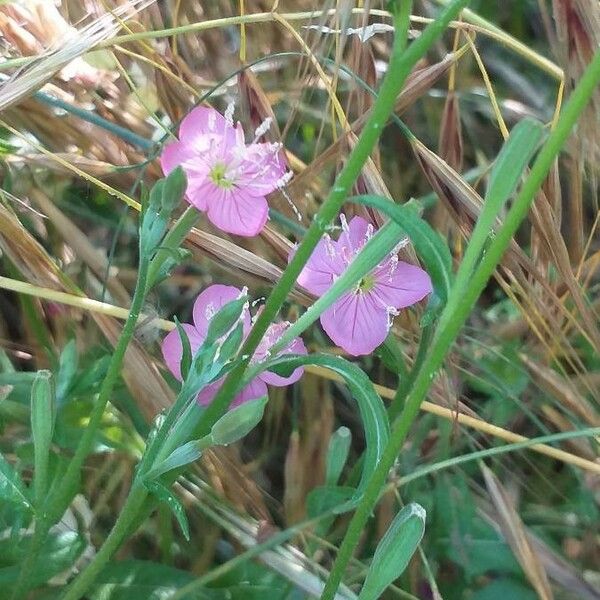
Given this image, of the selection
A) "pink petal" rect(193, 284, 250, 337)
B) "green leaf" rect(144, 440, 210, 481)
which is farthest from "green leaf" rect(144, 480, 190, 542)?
"pink petal" rect(193, 284, 250, 337)

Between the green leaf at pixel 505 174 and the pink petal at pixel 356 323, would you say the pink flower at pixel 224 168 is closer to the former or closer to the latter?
the pink petal at pixel 356 323

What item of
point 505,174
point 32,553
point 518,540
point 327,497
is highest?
point 505,174

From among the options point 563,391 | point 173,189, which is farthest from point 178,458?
point 563,391

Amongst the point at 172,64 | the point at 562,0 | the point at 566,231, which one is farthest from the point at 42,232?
the point at 566,231

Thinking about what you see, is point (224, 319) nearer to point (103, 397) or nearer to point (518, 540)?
point (103, 397)

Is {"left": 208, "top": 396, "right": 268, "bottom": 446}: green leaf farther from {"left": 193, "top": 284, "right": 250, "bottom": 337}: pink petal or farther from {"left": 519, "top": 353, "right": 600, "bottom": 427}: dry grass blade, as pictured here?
{"left": 519, "top": 353, "right": 600, "bottom": 427}: dry grass blade

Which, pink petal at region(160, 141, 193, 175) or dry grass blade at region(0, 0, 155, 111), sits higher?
dry grass blade at region(0, 0, 155, 111)

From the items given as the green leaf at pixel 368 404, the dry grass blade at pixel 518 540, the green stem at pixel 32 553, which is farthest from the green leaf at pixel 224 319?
the dry grass blade at pixel 518 540
